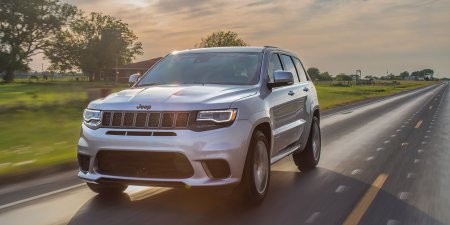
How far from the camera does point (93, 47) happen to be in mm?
91375

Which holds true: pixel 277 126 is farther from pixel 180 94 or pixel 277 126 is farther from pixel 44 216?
pixel 44 216

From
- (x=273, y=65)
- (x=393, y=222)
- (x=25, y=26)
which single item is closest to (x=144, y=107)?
(x=273, y=65)

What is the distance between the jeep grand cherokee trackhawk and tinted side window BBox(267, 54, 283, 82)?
0.28 meters

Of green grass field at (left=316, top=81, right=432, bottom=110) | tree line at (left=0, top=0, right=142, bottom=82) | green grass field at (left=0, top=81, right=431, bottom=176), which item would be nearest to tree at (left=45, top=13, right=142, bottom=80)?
tree line at (left=0, top=0, right=142, bottom=82)

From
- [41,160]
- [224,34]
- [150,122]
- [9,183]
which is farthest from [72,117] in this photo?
[224,34]

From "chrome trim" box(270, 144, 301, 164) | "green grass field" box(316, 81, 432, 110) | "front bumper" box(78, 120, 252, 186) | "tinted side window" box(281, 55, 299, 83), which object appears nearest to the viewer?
"front bumper" box(78, 120, 252, 186)

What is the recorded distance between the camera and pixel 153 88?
6.65 meters

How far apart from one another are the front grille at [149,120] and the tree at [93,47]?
74.8 metres

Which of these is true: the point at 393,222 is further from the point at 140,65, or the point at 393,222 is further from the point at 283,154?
the point at 140,65

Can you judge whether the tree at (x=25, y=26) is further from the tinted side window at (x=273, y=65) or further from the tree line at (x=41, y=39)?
the tinted side window at (x=273, y=65)

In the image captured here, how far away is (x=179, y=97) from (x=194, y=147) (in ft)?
2.21

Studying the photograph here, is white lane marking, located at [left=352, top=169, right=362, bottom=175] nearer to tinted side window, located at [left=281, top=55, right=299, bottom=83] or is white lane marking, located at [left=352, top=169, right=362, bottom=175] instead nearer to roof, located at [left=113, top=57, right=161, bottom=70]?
tinted side window, located at [left=281, top=55, right=299, bottom=83]

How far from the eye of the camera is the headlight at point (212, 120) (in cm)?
565

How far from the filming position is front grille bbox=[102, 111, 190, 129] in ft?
18.5
